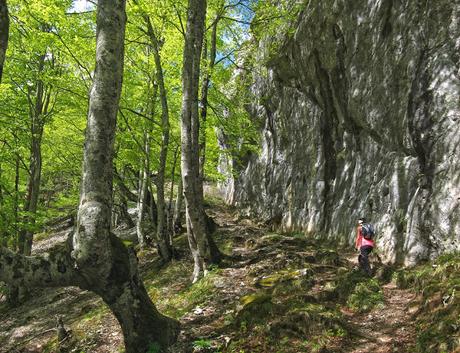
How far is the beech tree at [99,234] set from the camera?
577cm

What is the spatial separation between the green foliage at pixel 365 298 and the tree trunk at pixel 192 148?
4459 mm

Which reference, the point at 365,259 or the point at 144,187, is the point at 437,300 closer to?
the point at 365,259

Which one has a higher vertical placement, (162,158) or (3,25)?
(3,25)

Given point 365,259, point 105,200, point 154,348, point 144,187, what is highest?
point 144,187

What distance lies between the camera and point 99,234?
581 centimetres

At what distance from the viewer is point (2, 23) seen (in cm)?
609

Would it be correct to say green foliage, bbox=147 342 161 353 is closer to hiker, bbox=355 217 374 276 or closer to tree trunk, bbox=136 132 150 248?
hiker, bbox=355 217 374 276

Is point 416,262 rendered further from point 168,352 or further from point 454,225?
point 168,352

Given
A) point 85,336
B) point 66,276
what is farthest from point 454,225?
point 85,336

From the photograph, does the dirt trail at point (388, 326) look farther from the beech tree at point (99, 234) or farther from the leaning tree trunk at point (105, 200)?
the beech tree at point (99, 234)

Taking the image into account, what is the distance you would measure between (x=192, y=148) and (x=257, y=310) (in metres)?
5.28

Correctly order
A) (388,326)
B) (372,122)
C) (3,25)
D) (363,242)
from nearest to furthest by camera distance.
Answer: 1. (3,25)
2. (388,326)
3. (363,242)
4. (372,122)

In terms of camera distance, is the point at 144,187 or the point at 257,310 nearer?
the point at 257,310

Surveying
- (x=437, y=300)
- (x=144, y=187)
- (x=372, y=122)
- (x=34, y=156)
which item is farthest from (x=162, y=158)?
(x=437, y=300)
